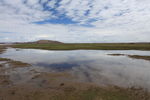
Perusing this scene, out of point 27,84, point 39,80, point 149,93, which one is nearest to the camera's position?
point 149,93

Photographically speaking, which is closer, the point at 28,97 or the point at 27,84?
the point at 28,97

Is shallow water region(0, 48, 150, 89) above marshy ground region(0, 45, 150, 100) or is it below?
above

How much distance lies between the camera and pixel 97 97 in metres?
10.1

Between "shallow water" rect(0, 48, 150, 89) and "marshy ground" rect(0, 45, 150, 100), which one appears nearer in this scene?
"marshy ground" rect(0, 45, 150, 100)

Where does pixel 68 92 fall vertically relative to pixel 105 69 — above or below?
below

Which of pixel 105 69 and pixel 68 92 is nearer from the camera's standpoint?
pixel 68 92

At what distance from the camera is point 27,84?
529 inches

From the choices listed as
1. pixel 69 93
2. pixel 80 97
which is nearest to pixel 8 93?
pixel 69 93

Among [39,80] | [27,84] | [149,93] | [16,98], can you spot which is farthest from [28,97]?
[149,93]

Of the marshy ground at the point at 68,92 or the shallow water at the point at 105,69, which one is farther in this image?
the shallow water at the point at 105,69

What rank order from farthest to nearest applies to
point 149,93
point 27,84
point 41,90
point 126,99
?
point 27,84
point 41,90
point 149,93
point 126,99

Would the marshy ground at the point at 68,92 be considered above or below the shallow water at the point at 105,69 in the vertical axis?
below

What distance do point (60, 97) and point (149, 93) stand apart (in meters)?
8.17

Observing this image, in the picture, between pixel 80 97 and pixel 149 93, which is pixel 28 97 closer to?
pixel 80 97
